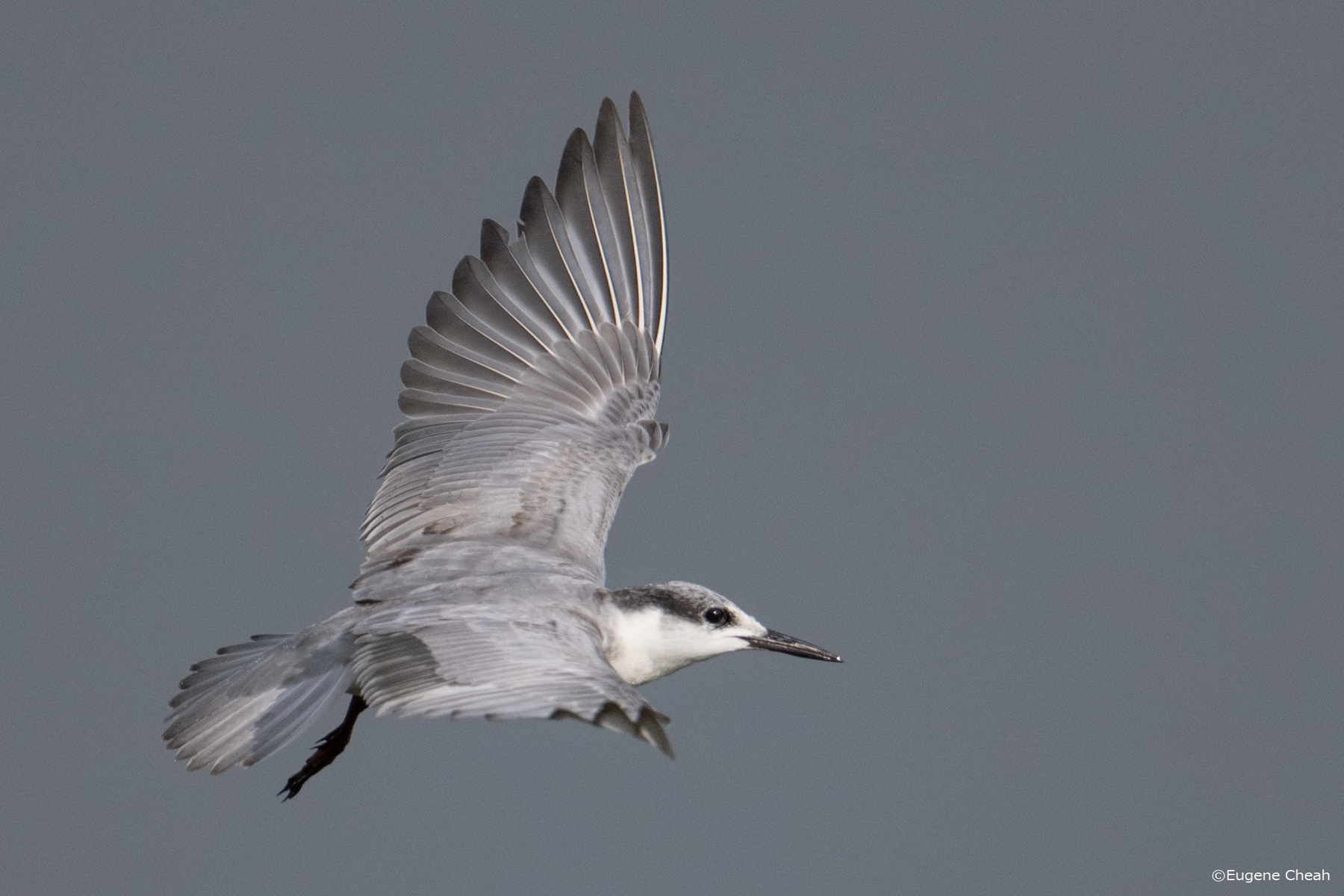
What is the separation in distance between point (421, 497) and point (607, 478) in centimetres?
74

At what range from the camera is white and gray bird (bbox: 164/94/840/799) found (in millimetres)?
4703

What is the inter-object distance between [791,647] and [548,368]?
5.59ft

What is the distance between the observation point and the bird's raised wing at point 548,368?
6133 mm

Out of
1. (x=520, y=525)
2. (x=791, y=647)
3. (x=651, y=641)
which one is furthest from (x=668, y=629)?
(x=520, y=525)

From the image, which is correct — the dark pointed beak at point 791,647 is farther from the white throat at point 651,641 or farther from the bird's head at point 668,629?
the white throat at point 651,641

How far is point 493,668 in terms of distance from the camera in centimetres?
456

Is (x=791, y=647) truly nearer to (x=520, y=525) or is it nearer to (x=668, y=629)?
(x=668, y=629)

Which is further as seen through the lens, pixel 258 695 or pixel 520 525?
pixel 520 525

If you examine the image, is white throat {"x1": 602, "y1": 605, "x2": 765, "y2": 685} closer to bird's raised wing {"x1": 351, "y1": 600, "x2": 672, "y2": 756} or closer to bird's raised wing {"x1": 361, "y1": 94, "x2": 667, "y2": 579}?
bird's raised wing {"x1": 351, "y1": 600, "x2": 672, "y2": 756}

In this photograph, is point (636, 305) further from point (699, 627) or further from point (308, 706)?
point (308, 706)

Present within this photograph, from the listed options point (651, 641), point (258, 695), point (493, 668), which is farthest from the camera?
point (651, 641)

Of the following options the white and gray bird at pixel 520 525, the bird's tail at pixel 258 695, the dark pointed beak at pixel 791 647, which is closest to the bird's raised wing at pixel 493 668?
the white and gray bird at pixel 520 525

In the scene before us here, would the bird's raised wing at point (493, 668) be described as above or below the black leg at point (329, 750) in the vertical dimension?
above

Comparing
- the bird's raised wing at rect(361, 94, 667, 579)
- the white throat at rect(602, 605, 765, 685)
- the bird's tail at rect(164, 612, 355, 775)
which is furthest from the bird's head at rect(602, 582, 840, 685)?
the bird's tail at rect(164, 612, 355, 775)
